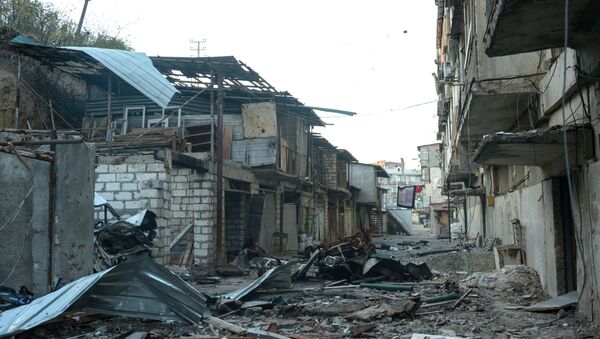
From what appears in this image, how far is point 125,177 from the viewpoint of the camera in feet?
49.3

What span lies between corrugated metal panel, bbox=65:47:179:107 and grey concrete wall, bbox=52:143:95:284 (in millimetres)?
3389

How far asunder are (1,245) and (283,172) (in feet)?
42.3

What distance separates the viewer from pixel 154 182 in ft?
48.4

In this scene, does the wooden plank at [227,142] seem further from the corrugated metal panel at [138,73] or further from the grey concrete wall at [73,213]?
the grey concrete wall at [73,213]

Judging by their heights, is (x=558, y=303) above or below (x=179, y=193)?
below

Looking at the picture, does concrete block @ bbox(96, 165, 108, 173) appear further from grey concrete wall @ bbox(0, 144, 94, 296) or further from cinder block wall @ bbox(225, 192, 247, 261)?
grey concrete wall @ bbox(0, 144, 94, 296)

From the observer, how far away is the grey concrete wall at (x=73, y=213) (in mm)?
8375

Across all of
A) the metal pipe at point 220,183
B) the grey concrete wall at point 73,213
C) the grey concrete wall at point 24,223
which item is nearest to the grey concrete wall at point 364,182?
the metal pipe at point 220,183

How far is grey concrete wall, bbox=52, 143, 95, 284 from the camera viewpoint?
330 inches

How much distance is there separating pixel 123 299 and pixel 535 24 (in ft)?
18.5

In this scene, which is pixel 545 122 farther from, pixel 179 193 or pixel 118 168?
pixel 118 168

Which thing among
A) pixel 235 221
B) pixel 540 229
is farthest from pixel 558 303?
pixel 235 221

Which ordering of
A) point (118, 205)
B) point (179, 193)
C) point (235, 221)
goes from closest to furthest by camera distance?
point (118, 205)
point (179, 193)
point (235, 221)

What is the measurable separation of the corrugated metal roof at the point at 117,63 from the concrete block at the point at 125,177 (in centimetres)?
281
